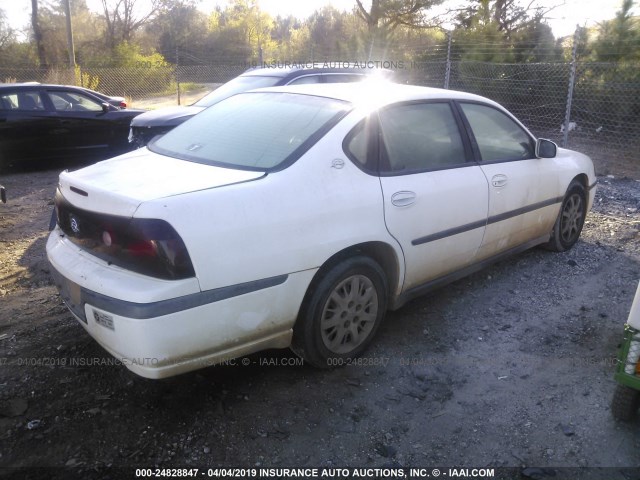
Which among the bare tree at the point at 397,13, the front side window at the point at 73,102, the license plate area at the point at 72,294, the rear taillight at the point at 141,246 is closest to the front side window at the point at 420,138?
the rear taillight at the point at 141,246

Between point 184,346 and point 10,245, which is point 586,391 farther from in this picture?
point 10,245

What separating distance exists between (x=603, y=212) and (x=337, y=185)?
16.7 ft

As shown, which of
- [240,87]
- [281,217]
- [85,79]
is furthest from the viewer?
[85,79]

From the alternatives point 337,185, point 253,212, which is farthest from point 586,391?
point 253,212

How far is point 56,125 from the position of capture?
29.0ft

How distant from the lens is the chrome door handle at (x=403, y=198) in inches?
131

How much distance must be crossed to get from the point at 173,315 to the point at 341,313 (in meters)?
1.09

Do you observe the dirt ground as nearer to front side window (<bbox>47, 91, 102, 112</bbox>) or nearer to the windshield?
the windshield

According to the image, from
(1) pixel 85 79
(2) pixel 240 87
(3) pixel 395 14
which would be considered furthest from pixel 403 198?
(3) pixel 395 14

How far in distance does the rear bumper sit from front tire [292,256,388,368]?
135 mm

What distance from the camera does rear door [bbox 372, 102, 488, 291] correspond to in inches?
134

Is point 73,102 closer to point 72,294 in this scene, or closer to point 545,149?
point 72,294

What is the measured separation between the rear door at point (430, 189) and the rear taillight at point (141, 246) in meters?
1.33

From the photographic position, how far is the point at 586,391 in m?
3.18
